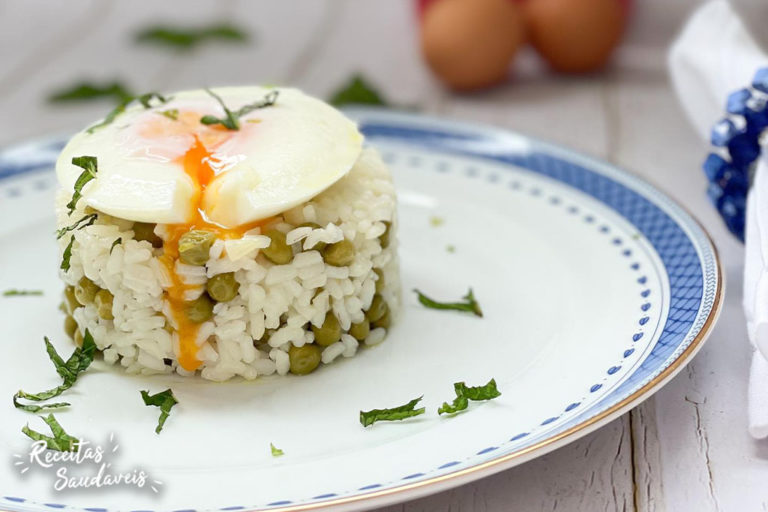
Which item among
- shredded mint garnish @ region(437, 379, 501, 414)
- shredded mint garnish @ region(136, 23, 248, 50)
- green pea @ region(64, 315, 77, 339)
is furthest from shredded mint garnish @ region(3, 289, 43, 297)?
shredded mint garnish @ region(136, 23, 248, 50)

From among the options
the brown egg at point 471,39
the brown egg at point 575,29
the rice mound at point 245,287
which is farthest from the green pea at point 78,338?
the brown egg at point 575,29

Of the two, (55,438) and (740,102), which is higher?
(740,102)

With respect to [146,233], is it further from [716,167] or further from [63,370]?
[716,167]

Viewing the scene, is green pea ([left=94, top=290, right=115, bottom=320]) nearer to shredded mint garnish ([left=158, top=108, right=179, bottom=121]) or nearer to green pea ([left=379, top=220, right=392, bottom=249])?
shredded mint garnish ([left=158, top=108, right=179, bottom=121])

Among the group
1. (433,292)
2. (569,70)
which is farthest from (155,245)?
(569,70)

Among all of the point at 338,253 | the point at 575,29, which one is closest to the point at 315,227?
the point at 338,253

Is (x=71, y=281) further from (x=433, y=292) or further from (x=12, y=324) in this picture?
(x=433, y=292)
